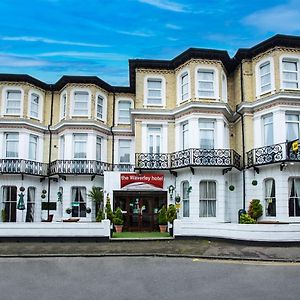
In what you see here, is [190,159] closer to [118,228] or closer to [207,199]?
[207,199]

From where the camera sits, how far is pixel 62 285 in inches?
336

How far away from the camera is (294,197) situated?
18.4m

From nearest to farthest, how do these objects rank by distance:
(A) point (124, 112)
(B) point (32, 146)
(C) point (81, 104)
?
1. (C) point (81, 104)
2. (B) point (32, 146)
3. (A) point (124, 112)

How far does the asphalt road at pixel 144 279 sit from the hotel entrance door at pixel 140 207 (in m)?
7.58

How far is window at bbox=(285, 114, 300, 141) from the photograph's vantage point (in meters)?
18.9

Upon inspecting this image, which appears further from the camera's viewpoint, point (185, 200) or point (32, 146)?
point (32, 146)

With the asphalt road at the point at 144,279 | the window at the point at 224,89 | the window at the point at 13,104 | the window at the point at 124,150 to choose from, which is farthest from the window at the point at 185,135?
the window at the point at 13,104

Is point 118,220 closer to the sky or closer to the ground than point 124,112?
closer to the ground

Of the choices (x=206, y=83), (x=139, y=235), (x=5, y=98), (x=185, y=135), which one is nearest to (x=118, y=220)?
(x=139, y=235)

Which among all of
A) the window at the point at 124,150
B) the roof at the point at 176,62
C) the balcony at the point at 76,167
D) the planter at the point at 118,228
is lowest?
the planter at the point at 118,228

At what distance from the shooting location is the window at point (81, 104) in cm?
2367

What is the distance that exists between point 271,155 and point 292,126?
6.91ft

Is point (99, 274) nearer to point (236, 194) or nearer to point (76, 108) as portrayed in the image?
point (236, 194)

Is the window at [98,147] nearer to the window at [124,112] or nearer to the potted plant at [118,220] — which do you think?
the window at [124,112]
